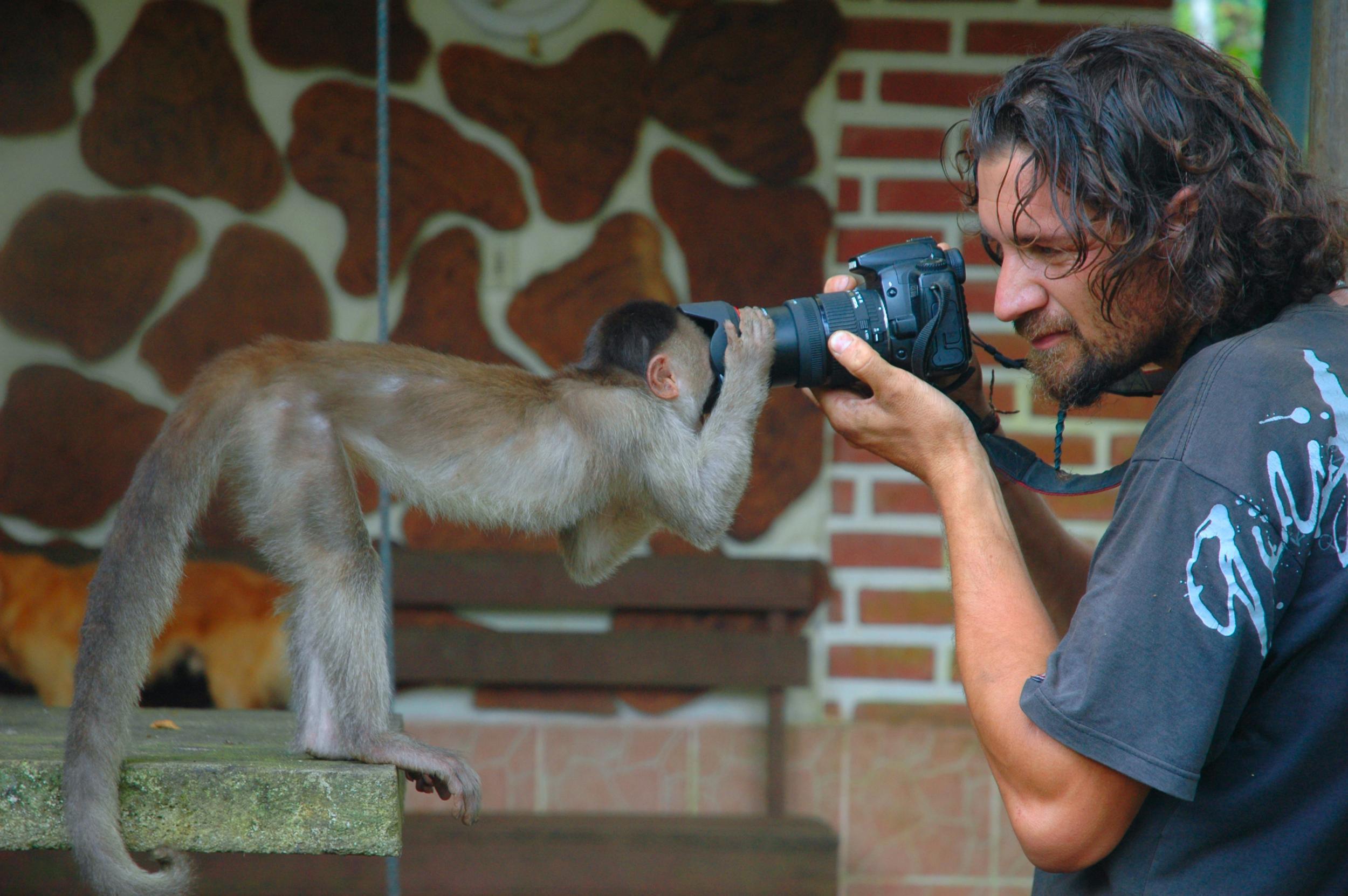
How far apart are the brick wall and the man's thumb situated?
5.84ft

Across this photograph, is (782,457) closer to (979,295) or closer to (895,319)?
(979,295)

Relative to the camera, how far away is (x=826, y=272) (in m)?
3.52

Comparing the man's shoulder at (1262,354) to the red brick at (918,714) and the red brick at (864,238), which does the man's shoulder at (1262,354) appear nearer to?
the red brick at (864,238)

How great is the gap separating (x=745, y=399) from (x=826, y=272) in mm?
1489

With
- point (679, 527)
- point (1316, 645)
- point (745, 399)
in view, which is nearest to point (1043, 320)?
point (1316, 645)

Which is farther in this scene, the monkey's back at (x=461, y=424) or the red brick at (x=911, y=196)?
the red brick at (x=911, y=196)

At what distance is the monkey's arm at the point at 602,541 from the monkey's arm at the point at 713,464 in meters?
0.06

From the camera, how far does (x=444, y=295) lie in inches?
140

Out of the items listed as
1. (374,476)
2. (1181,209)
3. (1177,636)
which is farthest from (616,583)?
(1177,636)

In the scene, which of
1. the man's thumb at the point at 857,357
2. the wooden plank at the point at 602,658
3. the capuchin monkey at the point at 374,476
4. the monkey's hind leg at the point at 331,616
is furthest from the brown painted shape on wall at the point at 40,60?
the man's thumb at the point at 857,357

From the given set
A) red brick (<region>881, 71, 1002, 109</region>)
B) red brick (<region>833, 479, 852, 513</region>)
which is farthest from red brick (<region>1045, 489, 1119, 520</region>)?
red brick (<region>881, 71, 1002, 109</region>)

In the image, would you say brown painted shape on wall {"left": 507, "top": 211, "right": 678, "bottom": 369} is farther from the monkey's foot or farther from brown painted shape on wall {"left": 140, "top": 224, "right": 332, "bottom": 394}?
the monkey's foot

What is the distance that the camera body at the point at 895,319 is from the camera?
1815mm

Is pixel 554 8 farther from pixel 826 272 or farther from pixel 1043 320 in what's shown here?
pixel 1043 320
